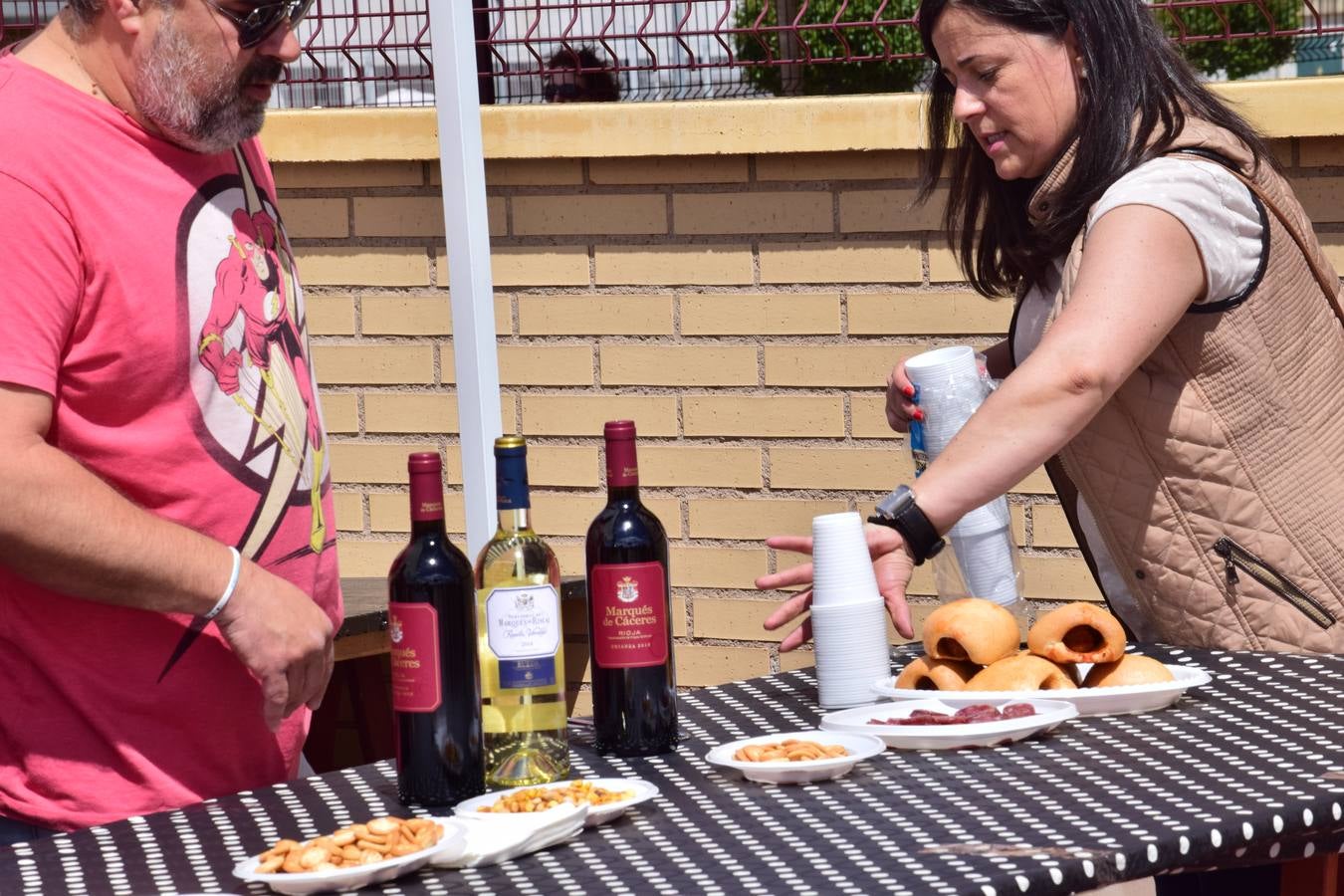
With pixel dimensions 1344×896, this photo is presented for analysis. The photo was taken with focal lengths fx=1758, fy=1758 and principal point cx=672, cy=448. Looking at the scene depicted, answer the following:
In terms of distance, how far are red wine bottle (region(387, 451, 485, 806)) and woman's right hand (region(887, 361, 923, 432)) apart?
1.09m

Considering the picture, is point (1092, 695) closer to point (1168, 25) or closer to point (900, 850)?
point (900, 850)

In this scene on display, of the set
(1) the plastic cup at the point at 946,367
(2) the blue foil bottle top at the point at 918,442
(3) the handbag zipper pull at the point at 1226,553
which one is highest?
(1) the plastic cup at the point at 946,367

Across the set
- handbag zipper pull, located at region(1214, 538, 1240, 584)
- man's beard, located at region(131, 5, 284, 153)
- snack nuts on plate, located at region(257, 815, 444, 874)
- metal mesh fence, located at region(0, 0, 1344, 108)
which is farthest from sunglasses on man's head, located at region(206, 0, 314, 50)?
metal mesh fence, located at region(0, 0, 1344, 108)

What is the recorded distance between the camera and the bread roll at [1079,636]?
2.21 metres

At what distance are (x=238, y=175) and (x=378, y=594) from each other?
5.90ft

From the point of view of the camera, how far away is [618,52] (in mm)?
4441

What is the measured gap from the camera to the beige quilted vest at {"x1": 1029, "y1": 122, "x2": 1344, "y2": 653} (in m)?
2.38

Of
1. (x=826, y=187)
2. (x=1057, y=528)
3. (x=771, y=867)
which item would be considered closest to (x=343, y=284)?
(x=826, y=187)

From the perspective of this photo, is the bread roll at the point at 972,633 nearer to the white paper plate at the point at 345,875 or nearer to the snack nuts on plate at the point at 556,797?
the snack nuts on plate at the point at 556,797

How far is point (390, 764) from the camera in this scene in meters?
2.16

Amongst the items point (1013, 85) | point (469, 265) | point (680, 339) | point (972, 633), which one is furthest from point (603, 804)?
point (680, 339)

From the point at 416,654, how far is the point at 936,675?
0.75 meters

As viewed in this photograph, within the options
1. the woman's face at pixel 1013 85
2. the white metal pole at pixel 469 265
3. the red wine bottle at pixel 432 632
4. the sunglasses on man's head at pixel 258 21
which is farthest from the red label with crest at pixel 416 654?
the white metal pole at pixel 469 265

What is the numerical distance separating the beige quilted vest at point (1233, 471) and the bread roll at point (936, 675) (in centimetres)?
33
